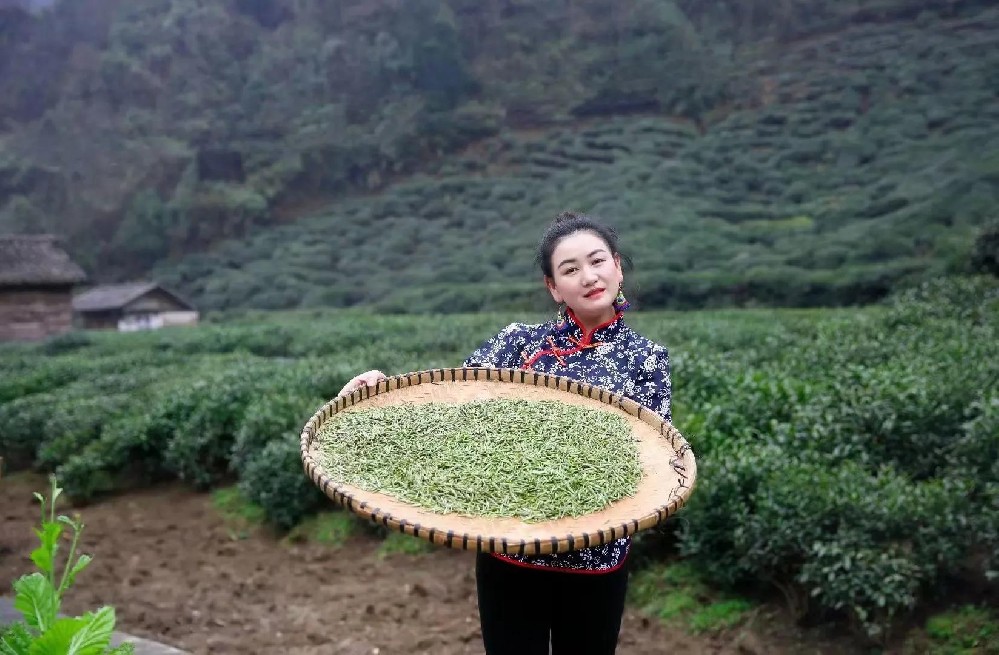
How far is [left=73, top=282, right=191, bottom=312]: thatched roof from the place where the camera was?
19.9 metres

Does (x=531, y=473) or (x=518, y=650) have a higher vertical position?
(x=531, y=473)

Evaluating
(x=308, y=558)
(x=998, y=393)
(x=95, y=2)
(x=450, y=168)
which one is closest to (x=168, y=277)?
(x=450, y=168)

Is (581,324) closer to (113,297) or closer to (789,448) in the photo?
(789,448)

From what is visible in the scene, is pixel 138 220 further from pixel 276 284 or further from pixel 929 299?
pixel 929 299

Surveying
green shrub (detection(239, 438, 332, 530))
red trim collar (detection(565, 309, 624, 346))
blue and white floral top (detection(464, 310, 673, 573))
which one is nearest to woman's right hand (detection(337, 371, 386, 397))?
blue and white floral top (detection(464, 310, 673, 573))

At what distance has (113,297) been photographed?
66.4ft

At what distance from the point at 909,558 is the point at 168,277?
2559 cm

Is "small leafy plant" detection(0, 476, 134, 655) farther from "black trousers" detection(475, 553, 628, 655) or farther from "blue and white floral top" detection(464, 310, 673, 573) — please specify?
"blue and white floral top" detection(464, 310, 673, 573)

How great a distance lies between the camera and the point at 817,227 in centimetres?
1867

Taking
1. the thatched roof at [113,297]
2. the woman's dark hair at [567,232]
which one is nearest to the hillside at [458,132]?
the thatched roof at [113,297]

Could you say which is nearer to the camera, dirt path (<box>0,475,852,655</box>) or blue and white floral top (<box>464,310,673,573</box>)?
blue and white floral top (<box>464,310,673,573</box>)

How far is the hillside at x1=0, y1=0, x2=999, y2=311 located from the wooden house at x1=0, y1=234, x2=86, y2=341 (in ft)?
22.6

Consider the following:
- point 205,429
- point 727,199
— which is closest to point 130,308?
point 727,199

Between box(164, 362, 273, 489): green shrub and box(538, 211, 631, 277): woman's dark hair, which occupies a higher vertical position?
box(538, 211, 631, 277): woman's dark hair
